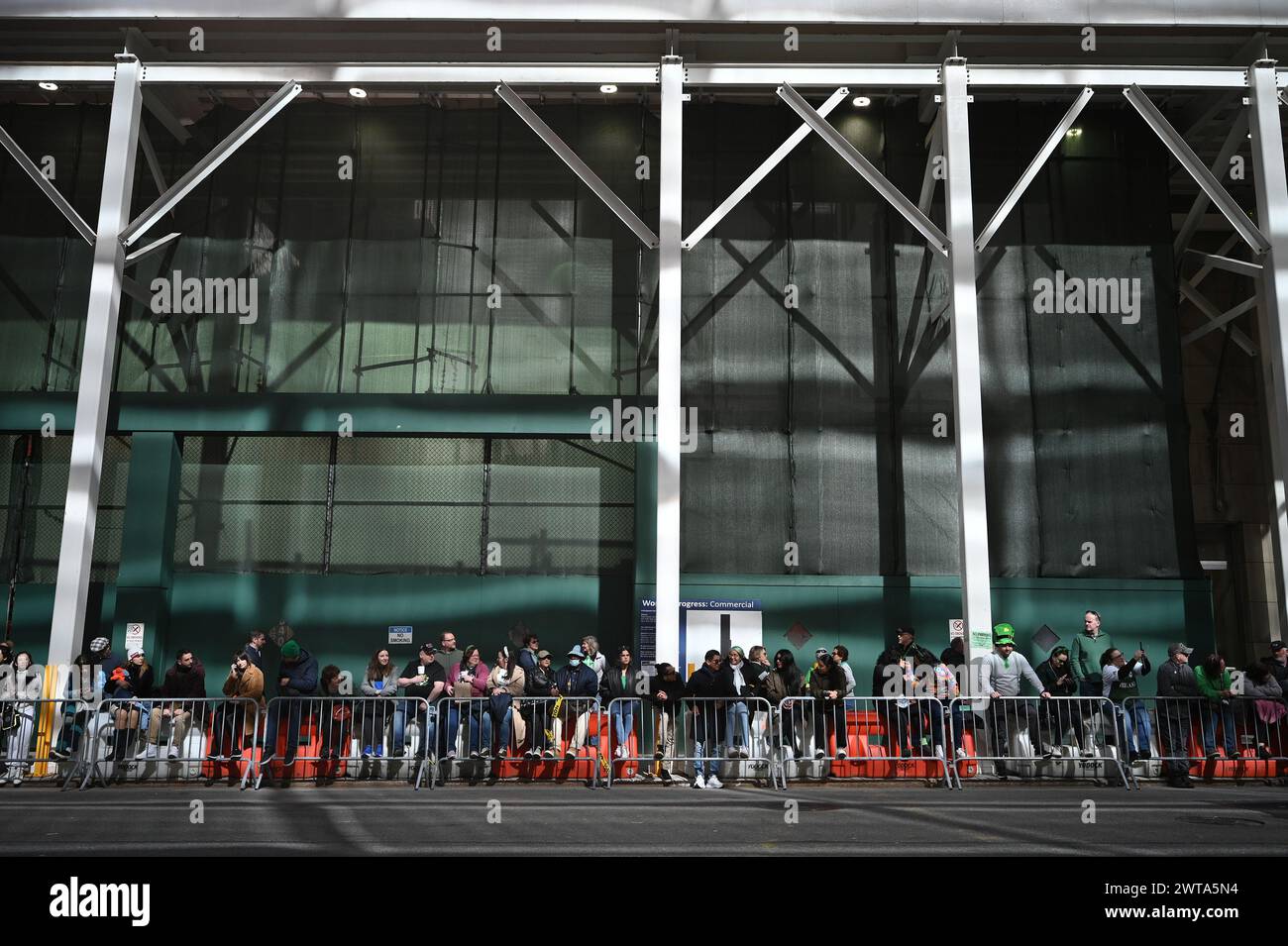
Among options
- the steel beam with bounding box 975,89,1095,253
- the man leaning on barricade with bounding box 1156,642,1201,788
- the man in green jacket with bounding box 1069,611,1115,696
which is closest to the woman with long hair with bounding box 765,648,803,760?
the man in green jacket with bounding box 1069,611,1115,696

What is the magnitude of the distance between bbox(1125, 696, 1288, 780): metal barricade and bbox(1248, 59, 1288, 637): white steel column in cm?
408

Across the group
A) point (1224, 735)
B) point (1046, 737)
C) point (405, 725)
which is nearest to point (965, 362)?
point (1046, 737)

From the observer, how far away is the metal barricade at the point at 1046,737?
14727mm

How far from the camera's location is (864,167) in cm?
1855

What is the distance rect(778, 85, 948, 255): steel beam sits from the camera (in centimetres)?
1830

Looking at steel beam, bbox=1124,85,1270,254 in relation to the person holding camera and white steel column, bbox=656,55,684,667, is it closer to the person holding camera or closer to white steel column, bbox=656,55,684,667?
white steel column, bbox=656,55,684,667

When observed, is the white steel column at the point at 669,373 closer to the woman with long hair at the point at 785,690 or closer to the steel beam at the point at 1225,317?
the woman with long hair at the point at 785,690

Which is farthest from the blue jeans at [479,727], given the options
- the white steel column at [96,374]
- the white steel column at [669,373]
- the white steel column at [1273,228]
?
the white steel column at [1273,228]

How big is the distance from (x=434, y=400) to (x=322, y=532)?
11.0ft

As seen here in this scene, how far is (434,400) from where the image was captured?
842 inches

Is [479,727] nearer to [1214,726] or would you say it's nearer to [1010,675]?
[1010,675]
